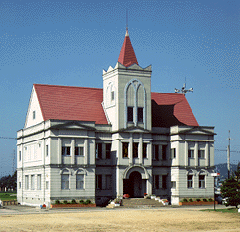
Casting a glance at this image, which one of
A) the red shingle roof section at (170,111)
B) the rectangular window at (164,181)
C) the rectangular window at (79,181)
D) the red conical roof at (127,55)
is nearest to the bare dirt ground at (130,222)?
the rectangular window at (79,181)

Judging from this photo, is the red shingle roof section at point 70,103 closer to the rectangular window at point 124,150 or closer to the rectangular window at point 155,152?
the rectangular window at point 124,150

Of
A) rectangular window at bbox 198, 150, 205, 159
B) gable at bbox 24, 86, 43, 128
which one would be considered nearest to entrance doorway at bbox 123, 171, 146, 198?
rectangular window at bbox 198, 150, 205, 159

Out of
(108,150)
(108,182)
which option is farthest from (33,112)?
(108,182)

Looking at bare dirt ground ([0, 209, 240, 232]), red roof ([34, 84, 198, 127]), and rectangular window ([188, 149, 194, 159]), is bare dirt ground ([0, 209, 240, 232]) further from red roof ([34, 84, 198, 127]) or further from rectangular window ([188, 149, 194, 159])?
red roof ([34, 84, 198, 127])

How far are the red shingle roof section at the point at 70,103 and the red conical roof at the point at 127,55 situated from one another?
6.16 meters

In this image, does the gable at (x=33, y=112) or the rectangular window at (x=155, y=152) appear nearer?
the gable at (x=33, y=112)

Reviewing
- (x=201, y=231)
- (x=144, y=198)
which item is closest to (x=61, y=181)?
(x=144, y=198)

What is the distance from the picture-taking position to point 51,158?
6241 cm

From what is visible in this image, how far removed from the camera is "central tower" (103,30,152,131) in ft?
221

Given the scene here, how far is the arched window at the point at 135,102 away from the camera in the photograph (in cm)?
6800

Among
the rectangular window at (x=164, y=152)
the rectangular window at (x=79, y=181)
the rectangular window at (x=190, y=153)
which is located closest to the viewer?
the rectangular window at (x=79, y=181)

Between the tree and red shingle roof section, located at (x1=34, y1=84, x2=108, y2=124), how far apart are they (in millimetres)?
20713

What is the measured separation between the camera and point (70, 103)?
2753 inches

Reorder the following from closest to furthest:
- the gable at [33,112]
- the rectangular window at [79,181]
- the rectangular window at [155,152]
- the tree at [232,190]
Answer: the tree at [232,190] < the rectangular window at [79,181] < the gable at [33,112] < the rectangular window at [155,152]
